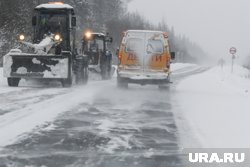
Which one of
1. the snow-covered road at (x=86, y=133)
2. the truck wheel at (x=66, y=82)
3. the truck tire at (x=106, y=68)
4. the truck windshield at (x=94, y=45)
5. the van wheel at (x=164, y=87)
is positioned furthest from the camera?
the truck windshield at (x=94, y=45)

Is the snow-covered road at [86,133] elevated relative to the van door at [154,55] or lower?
lower

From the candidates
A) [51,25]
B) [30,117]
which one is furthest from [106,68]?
[30,117]

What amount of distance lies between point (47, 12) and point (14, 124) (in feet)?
39.9

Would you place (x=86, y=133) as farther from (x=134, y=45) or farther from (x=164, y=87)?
(x=164, y=87)

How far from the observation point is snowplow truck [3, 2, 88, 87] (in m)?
19.1

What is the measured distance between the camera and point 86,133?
8820mm

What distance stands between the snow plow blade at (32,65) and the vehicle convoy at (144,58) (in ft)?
7.58

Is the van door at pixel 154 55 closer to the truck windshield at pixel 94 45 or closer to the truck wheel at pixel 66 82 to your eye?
the truck wheel at pixel 66 82

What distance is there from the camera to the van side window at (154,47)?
65.1 feet

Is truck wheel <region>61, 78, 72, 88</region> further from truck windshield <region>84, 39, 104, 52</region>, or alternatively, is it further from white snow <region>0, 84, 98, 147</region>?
truck windshield <region>84, 39, 104, 52</region>

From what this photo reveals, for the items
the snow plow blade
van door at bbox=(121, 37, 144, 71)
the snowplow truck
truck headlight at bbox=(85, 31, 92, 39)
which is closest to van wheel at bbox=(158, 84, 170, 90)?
van door at bbox=(121, 37, 144, 71)

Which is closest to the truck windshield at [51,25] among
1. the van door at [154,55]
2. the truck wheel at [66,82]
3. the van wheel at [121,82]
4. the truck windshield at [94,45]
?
the truck wheel at [66,82]

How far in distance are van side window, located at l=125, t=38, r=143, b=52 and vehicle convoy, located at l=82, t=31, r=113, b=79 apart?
8.23 metres

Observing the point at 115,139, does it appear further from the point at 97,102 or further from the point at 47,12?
the point at 47,12
